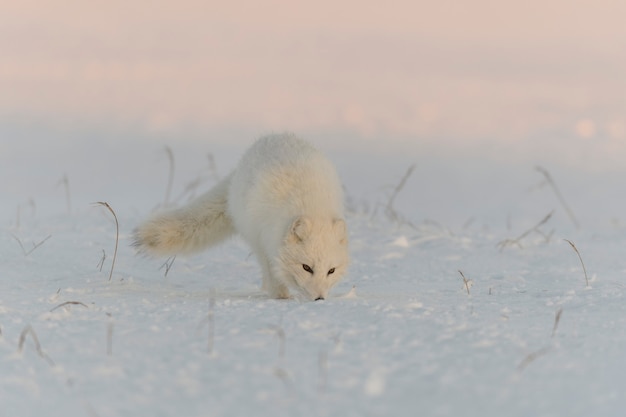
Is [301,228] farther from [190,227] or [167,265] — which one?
[167,265]

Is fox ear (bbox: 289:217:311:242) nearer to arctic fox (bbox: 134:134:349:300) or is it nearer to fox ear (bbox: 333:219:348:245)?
arctic fox (bbox: 134:134:349:300)

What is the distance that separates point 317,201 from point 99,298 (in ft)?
4.49

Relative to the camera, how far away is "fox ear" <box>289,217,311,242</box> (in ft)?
14.6

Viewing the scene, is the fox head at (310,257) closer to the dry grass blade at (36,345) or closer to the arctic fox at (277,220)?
the arctic fox at (277,220)

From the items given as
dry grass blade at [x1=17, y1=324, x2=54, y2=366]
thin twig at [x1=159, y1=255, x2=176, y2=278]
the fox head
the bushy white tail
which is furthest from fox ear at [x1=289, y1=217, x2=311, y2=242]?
dry grass blade at [x1=17, y1=324, x2=54, y2=366]

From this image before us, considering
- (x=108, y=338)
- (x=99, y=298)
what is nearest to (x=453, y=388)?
(x=108, y=338)

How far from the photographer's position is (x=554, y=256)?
6223 millimetres

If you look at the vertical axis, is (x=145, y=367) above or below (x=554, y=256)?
above

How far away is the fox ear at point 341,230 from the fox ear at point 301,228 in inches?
7.9

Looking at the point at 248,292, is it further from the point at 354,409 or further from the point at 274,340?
the point at 354,409

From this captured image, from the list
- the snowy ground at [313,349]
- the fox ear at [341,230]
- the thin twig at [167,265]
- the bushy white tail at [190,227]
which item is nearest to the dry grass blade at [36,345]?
the snowy ground at [313,349]

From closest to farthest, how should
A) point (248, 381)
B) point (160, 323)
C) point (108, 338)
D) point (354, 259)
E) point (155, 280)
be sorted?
1. point (248, 381)
2. point (108, 338)
3. point (160, 323)
4. point (155, 280)
5. point (354, 259)

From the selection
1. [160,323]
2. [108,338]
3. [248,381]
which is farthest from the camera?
[160,323]

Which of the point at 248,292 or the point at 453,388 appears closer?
the point at 453,388
